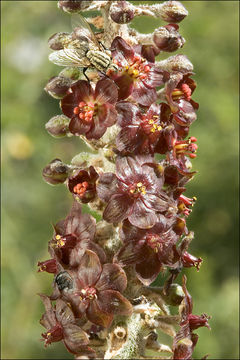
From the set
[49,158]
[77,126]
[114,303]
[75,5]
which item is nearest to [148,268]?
[114,303]

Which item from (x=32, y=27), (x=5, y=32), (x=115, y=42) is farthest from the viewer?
(x=32, y=27)

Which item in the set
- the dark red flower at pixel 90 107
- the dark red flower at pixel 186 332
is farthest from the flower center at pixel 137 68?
the dark red flower at pixel 186 332

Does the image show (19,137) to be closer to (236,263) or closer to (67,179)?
(236,263)

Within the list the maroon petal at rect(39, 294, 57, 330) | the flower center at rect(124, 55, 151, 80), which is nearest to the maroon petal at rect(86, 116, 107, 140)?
the flower center at rect(124, 55, 151, 80)

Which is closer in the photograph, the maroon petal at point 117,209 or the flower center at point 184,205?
the maroon petal at point 117,209

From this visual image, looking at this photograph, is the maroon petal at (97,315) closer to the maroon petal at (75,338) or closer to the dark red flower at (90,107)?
the maroon petal at (75,338)

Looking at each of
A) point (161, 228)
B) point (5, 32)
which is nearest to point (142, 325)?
point (161, 228)

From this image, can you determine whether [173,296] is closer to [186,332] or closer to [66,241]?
[186,332]
